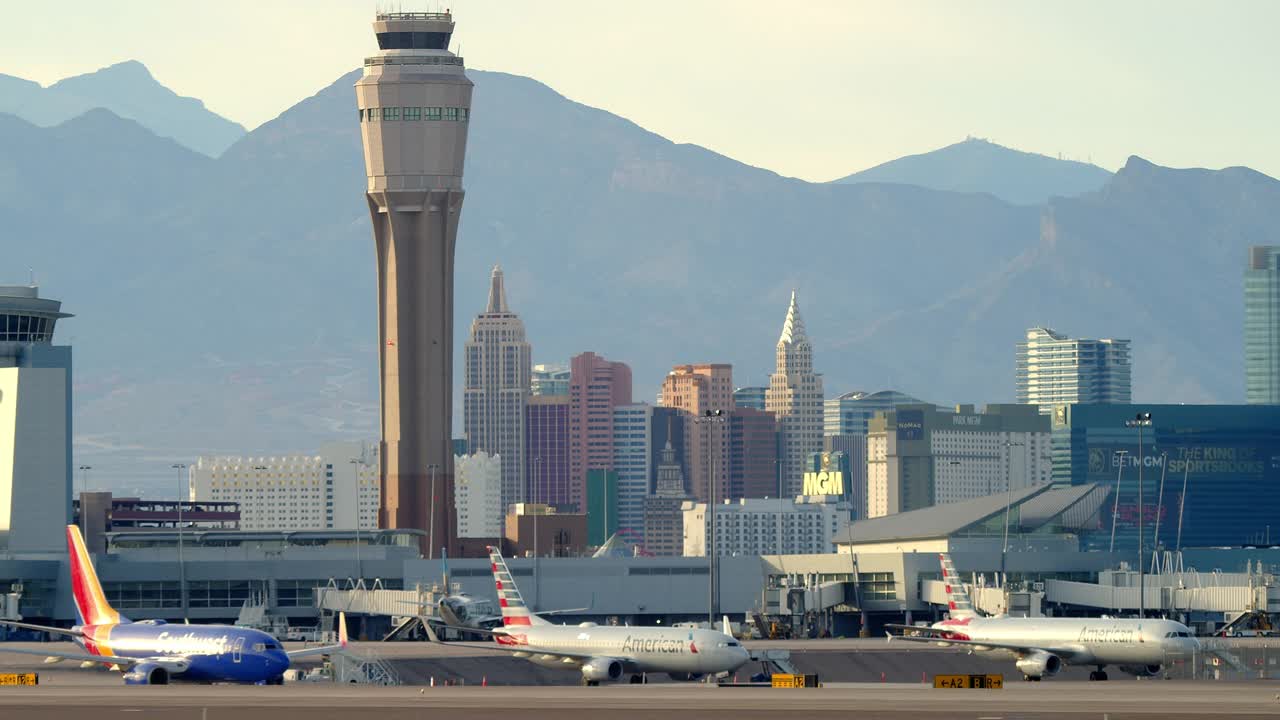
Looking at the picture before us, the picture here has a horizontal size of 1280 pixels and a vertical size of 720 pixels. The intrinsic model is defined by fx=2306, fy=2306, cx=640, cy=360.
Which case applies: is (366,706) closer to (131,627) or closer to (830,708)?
(830,708)

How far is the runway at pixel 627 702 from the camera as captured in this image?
314 ft

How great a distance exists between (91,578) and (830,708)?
54.9 m

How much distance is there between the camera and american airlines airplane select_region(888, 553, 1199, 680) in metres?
147

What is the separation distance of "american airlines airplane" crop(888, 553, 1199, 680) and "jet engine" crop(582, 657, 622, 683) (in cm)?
2039

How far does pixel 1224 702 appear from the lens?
10619cm

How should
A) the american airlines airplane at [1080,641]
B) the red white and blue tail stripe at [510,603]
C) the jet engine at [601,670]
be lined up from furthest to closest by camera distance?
the red white and blue tail stripe at [510,603], the american airlines airplane at [1080,641], the jet engine at [601,670]

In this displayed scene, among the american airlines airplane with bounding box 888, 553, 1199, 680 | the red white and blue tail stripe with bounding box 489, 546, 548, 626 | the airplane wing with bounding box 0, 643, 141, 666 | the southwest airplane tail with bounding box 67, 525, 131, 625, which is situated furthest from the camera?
the red white and blue tail stripe with bounding box 489, 546, 548, 626

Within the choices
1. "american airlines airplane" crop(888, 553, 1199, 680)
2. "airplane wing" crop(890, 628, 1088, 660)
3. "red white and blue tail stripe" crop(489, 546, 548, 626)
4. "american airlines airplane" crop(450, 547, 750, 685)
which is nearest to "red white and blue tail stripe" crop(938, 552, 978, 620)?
"american airlines airplane" crop(888, 553, 1199, 680)

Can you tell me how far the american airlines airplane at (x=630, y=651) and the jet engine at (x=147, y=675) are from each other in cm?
2747

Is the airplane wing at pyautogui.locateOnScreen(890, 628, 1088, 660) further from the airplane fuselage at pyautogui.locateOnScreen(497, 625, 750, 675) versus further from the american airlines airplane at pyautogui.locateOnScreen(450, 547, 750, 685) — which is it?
the american airlines airplane at pyautogui.locateOnScreen(450, 547, 750, 685)

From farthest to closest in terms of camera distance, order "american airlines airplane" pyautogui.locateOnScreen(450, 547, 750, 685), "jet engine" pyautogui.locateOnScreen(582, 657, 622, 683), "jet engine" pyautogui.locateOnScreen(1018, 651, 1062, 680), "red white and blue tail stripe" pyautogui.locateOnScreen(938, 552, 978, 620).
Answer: "red white and blue tail stripe" pyautogui.locateOnScreen(938, 552, 978, 620) → "jet engine" pyautogui.locateOnScreen(1018, 651, 1062, 680) → "american airlines airplane" pyautogui.locateOnScreen(450, 547, 750, 685) → "jet engine" pyautogui.locateOnScreen(582, 657, 622, 683)

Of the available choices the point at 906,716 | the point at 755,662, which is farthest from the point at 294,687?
the point at 755,662

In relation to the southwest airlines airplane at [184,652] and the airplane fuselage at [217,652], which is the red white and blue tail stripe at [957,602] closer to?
the southwest airlines airplane at [184,652]

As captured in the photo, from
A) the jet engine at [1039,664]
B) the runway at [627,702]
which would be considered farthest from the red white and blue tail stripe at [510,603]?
the jet engine at [1039,664]
